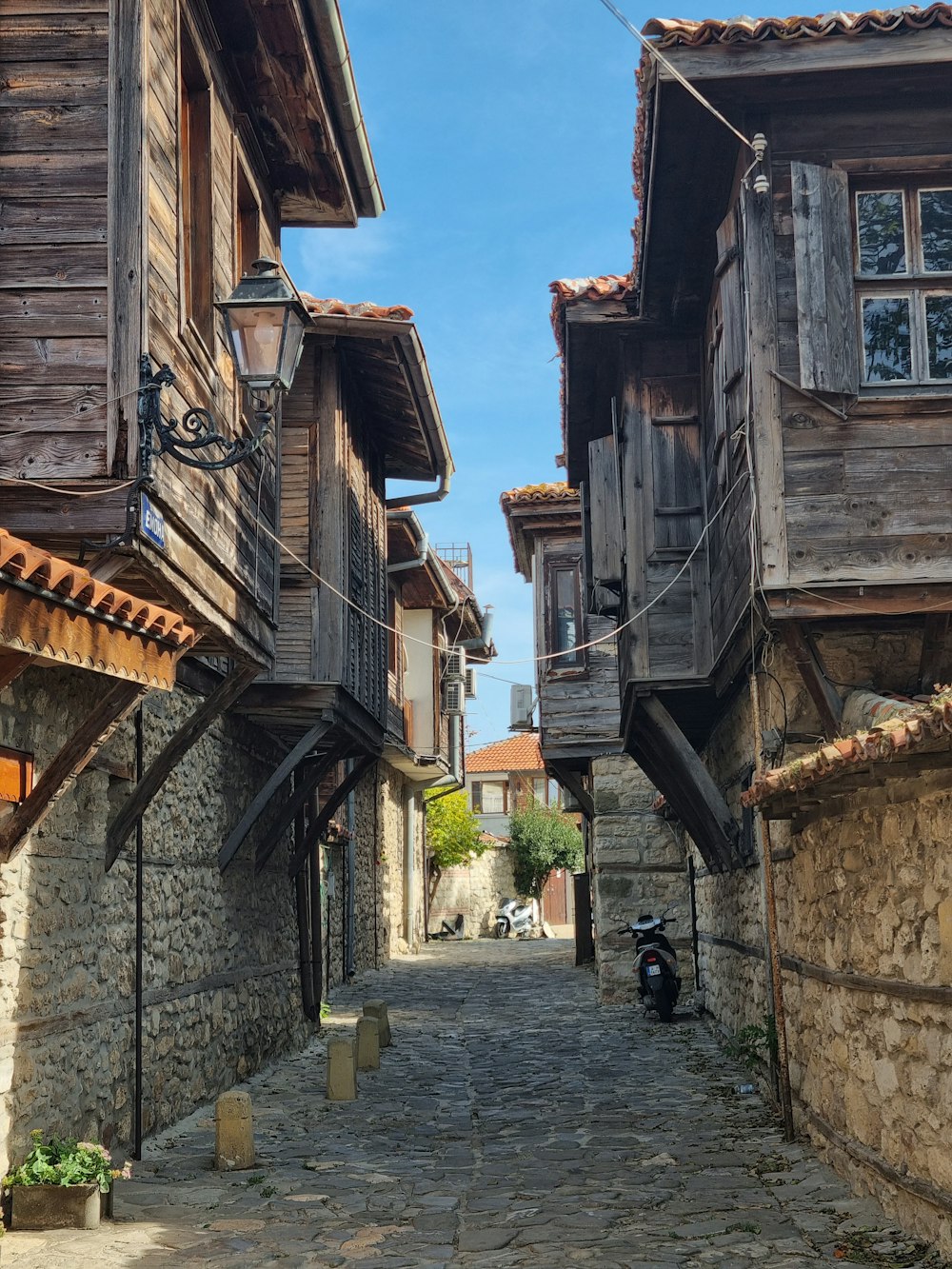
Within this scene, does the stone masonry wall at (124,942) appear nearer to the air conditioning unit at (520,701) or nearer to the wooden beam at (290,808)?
the wooden beam at (290,808)

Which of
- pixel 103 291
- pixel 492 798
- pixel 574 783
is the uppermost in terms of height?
pixel 103 291

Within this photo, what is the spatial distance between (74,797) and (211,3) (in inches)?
178

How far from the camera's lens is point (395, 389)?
12.9 m

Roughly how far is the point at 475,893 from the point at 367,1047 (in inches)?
1016

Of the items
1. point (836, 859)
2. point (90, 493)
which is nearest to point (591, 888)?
point (836, 859)

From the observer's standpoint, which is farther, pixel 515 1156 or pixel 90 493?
pixel 515 1156

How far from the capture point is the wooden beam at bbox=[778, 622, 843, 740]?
7.98 metres

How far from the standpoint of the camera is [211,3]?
7824 millimetres

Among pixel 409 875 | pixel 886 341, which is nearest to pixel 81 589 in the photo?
pixel 886 341

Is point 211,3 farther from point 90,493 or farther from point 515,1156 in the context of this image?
point 515,1156

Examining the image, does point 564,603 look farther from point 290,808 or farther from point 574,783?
point 290,808

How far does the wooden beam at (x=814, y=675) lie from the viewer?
7.98 meters

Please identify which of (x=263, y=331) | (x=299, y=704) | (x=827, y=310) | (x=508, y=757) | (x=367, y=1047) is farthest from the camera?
(x=508, y=757)

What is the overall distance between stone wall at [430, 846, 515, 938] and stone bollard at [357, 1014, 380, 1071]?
950 inches
